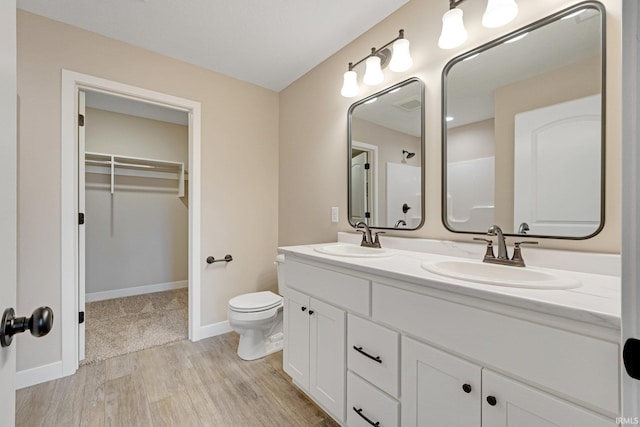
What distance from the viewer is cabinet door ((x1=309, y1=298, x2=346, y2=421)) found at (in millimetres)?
1304

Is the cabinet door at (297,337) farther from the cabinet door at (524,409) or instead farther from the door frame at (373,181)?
the cabinet door at (524,409)

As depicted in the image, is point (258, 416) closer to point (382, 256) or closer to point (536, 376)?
point (382, 256)

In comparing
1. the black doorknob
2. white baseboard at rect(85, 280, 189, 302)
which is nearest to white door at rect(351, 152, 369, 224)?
the black doorknob

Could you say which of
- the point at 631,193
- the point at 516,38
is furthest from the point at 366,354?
the point at 516,38

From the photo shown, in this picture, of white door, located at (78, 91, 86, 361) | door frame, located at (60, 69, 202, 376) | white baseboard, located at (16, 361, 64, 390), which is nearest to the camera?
white baseboard, located at (16, 361, 64, 390)

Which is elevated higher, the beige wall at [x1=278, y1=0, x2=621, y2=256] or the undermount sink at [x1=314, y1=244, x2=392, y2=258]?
the beige wall at [x1=278, y1=0, x2=621, y2=256]

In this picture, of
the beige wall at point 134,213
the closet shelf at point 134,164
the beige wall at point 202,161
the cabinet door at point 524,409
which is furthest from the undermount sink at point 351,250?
the beige wall at point 134,213

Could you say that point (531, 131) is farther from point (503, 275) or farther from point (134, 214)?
Result: point (134, 214)

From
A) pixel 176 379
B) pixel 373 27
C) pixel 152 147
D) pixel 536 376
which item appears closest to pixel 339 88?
pixel 373 27

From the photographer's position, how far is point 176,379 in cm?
180

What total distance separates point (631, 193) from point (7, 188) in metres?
1.04

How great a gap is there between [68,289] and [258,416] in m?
1.54

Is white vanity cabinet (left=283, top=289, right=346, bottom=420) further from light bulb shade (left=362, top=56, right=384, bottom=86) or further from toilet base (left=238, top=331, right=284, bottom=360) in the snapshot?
light bulb shade (left=362, top=56, right=384, bottom=86)

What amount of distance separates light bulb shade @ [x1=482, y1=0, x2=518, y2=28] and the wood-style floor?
2108 mm
